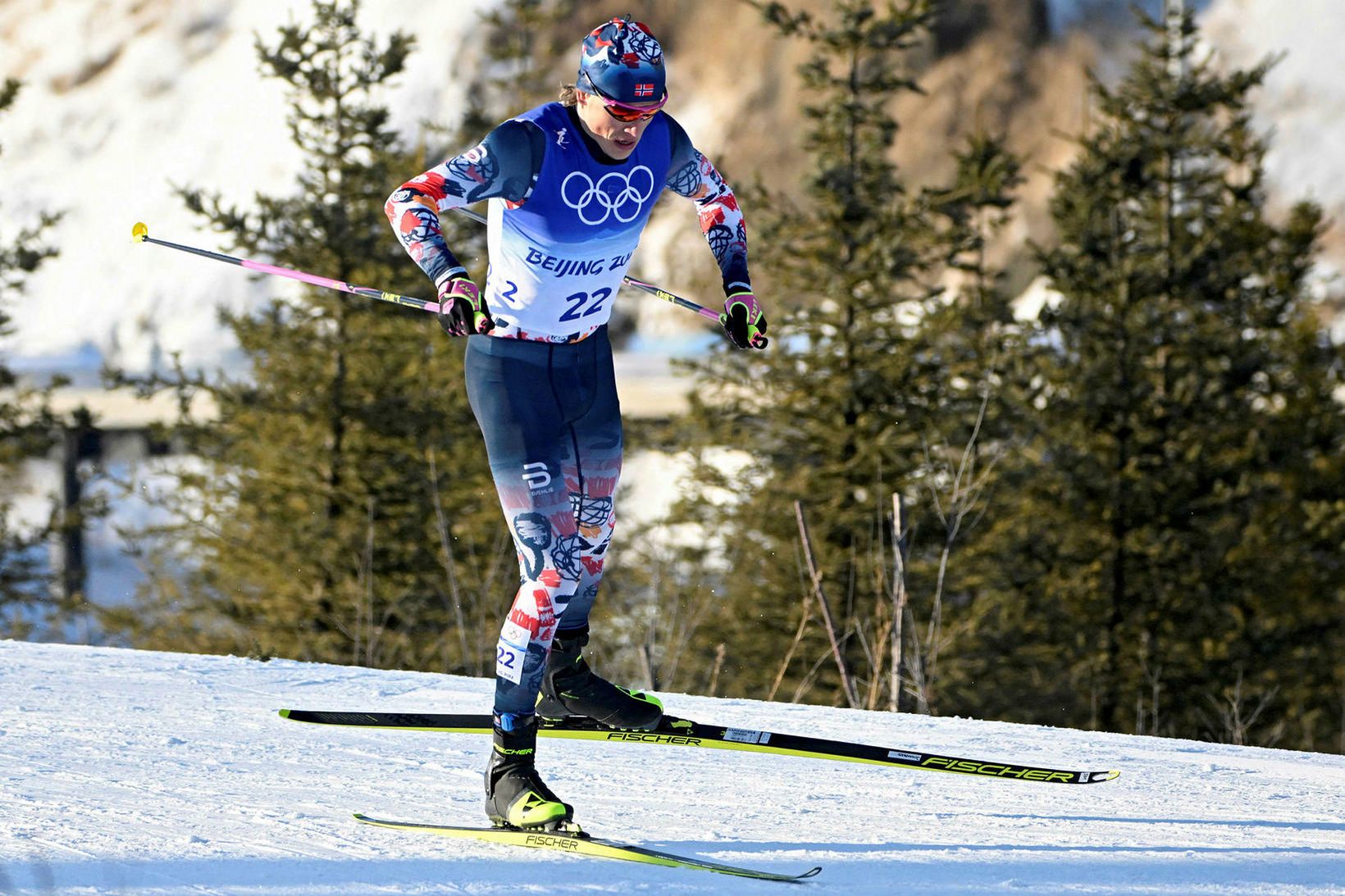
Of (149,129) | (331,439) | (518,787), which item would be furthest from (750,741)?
(149,129)

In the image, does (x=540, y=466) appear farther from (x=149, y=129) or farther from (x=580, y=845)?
(x=149, y=129)

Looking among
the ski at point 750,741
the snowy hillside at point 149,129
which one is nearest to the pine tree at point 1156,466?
the ski at point 750,741

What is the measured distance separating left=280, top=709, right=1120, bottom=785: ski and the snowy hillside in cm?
4558

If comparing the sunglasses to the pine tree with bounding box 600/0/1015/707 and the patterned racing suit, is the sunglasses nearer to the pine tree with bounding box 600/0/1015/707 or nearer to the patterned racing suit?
the patterned racing suit

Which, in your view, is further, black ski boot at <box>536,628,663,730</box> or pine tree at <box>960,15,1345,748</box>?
pine tree at <box>960,15,1345,748</box>

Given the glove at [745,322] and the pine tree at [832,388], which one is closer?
the glove at [745,322]

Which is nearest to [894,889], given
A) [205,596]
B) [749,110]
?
[205,596]

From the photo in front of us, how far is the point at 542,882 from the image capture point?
11.4ft

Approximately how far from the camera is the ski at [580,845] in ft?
11.8

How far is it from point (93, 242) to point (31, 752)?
55.8 m

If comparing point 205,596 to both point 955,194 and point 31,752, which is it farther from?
point 31,752

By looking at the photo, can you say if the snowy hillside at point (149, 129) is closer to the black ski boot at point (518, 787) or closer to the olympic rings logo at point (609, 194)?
the olympic rings logo at point (609, 194)

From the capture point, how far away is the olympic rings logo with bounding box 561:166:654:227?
4.00 meters

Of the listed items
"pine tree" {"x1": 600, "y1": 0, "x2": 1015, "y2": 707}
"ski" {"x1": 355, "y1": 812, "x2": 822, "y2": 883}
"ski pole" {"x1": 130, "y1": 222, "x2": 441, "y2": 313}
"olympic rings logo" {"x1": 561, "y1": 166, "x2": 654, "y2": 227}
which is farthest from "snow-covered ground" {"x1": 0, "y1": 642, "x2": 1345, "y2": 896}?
"pine tree" {"x1": 600, "y1": 0, "x2": 1015, "y2": 707}
